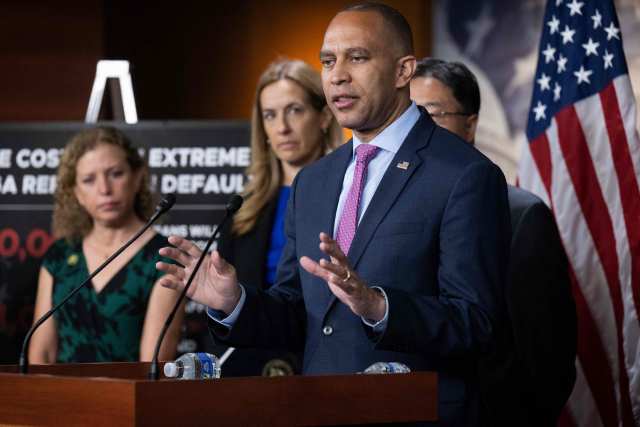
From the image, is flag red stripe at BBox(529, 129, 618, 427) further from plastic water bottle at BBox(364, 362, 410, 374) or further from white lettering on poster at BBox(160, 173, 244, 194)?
plastic water bottle at BBox(364, 362, 410, 374)

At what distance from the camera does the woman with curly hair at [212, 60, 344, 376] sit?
9.89 ft

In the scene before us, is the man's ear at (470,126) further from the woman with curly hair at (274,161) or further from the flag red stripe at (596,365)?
the flag red stripe at (596,365)

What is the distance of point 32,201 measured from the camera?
414 cm

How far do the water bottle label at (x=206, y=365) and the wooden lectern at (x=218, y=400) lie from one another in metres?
0.26

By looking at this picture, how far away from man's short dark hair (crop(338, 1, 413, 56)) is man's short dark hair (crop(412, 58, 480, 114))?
100 centimetres

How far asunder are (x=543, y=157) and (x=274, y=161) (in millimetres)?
1304

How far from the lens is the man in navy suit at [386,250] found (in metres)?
1.50

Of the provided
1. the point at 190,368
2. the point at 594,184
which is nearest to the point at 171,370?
the point at 190,368

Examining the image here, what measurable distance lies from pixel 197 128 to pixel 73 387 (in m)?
3.09

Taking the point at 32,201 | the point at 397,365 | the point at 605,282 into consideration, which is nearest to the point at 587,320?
the point at 605,282

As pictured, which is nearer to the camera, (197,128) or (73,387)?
(73,387)

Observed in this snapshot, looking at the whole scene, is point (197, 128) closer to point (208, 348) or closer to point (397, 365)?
point (208, 348)

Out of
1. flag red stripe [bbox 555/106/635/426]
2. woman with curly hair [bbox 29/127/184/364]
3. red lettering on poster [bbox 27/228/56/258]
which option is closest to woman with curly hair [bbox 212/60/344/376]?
woman with curly hair [bbox 29/127/184/364]

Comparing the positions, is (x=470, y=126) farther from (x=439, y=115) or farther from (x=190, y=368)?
(x=190, y=368)
